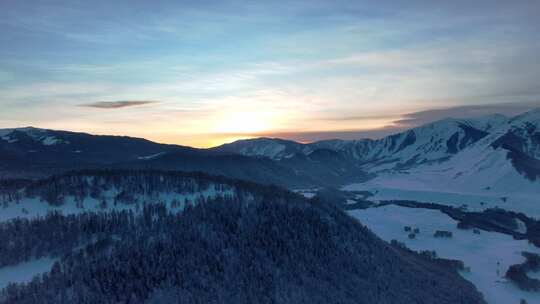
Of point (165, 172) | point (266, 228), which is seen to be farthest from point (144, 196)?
point (266, 228)

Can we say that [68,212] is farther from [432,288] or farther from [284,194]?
[432,288]

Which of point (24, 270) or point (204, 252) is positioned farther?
point (204, 252)

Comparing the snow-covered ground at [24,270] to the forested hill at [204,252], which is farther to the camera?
the snow-covered ground at [24,270]

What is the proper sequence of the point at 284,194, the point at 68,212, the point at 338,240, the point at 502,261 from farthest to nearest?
1. the point at 502,261
2. the point at 284,194
3. the point at 338,240
4. the point at 68,212

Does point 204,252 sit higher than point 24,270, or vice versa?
point 204,252
